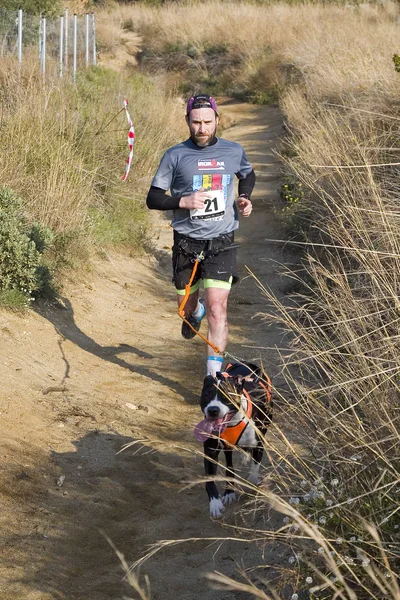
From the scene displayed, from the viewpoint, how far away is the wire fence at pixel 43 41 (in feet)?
44.4

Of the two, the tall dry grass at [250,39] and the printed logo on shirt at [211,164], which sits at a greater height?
the printed logo on shirt at [211,164]

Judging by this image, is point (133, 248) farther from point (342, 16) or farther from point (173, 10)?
point (173, 10)

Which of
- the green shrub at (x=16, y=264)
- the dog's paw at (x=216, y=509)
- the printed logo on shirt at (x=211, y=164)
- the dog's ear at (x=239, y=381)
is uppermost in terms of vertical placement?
the printed logo on shirt at (x=211, y=164)

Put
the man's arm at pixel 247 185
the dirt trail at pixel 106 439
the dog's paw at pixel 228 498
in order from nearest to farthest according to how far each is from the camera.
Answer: the dirt trail at pixel 106 439, the dog's paw at pixel 228 498, the man's arm at pixel 247 185

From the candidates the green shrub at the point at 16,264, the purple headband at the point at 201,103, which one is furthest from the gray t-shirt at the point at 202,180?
the green shrub at the point at 16,264

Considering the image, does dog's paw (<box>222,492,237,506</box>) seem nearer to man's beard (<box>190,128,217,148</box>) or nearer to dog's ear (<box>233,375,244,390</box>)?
dog's ear (<box>233,375,244,390</box>)

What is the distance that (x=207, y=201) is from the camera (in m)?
5.82

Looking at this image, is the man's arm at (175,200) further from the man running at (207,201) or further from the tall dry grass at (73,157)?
the tall dry grass at (73,157)

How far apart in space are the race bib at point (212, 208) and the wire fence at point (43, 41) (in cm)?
653

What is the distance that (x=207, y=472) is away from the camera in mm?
4449

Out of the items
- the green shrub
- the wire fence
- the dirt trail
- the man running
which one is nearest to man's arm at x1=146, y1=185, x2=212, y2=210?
the man running

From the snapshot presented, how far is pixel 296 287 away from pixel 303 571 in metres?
5.98

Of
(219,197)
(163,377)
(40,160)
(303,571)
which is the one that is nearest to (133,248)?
(40,160)

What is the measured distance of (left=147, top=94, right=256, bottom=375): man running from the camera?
584 cm
